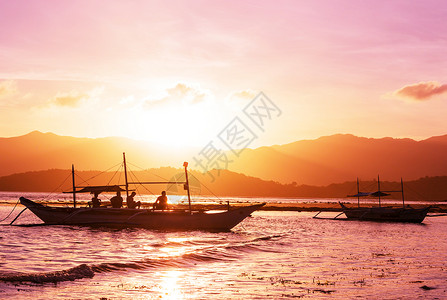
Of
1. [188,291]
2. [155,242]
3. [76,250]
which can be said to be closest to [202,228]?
[155,242]

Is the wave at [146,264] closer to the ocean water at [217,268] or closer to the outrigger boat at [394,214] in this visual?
the ocean water at [217,268]

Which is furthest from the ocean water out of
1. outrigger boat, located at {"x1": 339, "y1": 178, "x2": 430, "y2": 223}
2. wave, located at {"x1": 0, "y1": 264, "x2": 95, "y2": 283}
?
outrigger boat, located at {"x1": 339, "y1": 178, "x2": 430, "y2": 223}

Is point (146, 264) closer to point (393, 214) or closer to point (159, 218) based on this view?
point (159, 218)

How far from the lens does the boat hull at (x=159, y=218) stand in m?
40.0

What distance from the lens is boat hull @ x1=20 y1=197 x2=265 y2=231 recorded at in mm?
40000

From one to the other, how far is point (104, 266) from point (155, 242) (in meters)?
11.6

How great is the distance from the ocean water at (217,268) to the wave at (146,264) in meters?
0.04

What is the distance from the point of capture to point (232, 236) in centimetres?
3759

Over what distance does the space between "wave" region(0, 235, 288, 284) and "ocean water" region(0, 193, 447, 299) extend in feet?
0.13

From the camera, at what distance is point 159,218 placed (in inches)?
1608

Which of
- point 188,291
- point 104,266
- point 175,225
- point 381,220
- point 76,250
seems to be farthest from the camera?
point 381,220

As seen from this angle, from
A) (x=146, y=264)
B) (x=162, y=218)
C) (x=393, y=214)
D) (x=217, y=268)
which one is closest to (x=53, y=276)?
(x=146, y=264)

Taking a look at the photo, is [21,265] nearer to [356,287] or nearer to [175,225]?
[356,287]

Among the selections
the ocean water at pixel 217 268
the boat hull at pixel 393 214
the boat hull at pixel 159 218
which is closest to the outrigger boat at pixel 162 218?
the boat hull at pixel 159 218
